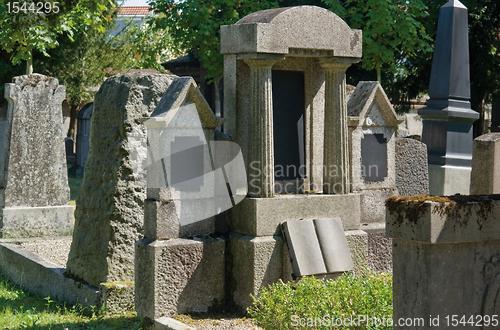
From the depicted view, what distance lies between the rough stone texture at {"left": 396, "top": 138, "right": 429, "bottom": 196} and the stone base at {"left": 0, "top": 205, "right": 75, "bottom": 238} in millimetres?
4923

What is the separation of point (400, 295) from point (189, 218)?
2.62m

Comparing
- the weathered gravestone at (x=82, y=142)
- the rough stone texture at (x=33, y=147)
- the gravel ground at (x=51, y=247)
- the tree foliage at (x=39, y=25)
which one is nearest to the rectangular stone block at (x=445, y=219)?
the gravel ground at (x=51, y=247)

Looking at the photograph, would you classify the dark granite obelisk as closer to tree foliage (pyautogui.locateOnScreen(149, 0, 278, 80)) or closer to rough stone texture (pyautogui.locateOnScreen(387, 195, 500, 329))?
tree foliage (pyautogui.locateOnScreen(149, 0, 278, 80))

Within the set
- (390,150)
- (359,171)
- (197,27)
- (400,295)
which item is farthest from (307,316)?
(197,27)

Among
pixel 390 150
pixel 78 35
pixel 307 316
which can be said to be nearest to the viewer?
pixel 307 316

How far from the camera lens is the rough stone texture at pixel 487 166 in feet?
16.6

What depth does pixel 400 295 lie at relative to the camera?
338 centimetres

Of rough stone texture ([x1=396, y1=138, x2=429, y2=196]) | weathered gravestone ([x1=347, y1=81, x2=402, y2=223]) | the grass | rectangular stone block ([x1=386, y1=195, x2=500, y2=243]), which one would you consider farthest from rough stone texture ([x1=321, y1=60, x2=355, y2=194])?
rectangular stone block ([x1=386, y1=195, x2=500, y2=243])

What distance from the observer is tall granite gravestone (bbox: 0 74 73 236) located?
953cm

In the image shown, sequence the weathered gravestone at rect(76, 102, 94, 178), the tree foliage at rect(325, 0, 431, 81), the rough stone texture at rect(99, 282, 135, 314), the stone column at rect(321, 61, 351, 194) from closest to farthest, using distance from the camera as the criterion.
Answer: the rough stone texture at rect(99, 282, 135, 314) < the stone column at rect(321, 61, 351, 194) < the tree foliage at rect(325, 0, 431, 81) < the weathered gravestone at rect(76, 102, 94, 178)

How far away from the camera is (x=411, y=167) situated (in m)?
7.61

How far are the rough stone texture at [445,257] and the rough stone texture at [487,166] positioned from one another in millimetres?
1780

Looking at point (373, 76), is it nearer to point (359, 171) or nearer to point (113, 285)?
point (359, 171)

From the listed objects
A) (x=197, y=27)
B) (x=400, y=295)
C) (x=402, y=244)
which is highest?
(x=197, y=27)
